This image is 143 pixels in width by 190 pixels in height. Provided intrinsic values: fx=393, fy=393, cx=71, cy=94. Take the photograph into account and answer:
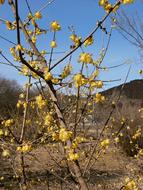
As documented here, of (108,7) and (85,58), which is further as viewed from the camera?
(85,58)

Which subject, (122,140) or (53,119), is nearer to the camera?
(53,119)

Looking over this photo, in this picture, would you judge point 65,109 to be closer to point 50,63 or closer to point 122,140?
point 50,63

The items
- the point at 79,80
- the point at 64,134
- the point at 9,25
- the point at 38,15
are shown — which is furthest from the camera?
the point at 38,15

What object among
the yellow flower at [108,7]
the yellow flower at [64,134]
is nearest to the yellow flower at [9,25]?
the yellow flower at [108,7]

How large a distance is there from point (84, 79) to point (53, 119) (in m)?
0.42

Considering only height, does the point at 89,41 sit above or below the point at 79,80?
above

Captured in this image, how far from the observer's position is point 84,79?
2180 mm

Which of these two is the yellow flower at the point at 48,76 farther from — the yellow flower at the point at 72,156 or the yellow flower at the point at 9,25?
the yellow flower at the point at 9,25

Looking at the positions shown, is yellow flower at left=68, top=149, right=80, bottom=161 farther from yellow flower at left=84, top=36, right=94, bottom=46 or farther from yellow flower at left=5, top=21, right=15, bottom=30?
yellow flower at left=5, top=21, right=15, bottom=30

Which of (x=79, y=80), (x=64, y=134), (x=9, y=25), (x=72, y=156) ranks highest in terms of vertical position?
(x=9, y=25)

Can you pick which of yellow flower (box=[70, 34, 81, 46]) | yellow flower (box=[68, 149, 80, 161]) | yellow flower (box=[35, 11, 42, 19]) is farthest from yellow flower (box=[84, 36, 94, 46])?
yellow flower (box=[68, 149, 80, 161])

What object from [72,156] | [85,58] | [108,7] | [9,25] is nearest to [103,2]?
[108,7]

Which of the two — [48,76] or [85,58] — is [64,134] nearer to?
[48,76]

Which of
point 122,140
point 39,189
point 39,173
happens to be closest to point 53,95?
point 39,189
